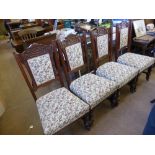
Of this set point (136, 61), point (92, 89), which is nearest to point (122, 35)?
point (136, 61)

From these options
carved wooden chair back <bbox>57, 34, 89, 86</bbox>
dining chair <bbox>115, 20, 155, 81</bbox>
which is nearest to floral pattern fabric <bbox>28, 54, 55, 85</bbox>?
carved wooden chair back <bbox>57, 34, 89, 86</bbox>

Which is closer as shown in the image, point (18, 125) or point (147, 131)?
point (147, 131)

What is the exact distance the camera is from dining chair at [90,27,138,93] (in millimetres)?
1793

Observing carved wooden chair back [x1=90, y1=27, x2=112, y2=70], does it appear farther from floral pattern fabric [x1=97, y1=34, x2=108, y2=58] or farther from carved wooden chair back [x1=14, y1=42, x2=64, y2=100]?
carved wooden chair back [x1=14, y1=42, x2=64, y2=100]

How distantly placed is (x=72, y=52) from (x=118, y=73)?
656 mm

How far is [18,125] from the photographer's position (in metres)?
1.85

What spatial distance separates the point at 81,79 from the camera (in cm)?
175

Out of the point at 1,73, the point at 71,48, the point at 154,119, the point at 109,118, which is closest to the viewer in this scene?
the point at 154,119

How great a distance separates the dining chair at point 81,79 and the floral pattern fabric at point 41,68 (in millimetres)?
188

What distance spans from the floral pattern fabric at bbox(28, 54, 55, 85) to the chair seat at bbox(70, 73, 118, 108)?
324 mm

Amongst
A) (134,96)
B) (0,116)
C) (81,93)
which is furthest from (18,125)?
(134,96)
